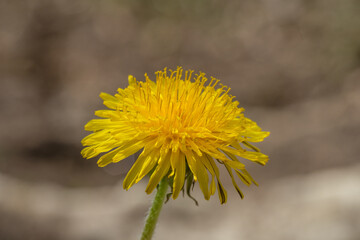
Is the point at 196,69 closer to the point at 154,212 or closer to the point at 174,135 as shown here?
the point at 174,135

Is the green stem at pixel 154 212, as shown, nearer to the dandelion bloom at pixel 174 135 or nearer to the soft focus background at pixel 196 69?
the dandelion bloom at pixel 174 135

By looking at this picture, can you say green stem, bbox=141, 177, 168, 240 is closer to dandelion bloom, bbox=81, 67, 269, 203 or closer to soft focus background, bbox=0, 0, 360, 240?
dandelion bloom, bbox=81, 67, 269, 203

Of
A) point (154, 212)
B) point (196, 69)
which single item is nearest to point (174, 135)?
point (154, 212)

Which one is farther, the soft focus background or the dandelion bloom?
the soft focus background

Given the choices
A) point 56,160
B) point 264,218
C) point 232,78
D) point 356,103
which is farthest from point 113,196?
point 356,103

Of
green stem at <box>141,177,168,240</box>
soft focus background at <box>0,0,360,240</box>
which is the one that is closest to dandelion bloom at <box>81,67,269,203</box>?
green stem at <box>141,177,168,240</box>

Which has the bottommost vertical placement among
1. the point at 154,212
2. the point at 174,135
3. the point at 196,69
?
the point at 154,212

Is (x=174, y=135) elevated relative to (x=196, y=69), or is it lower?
lower
